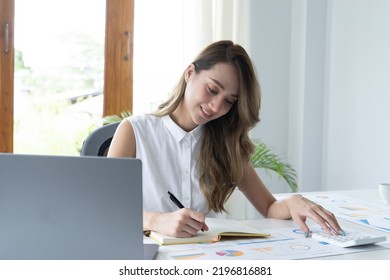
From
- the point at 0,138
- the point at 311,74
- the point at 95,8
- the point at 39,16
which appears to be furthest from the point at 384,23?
the point at 0,138

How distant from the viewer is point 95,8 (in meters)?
3.47

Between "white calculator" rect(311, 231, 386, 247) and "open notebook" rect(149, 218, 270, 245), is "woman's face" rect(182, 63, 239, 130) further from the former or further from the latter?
"white calculator" rect(311, 231, 386, 247)

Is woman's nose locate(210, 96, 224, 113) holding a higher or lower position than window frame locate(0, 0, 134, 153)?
lower

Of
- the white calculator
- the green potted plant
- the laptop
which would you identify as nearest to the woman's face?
the white calculator

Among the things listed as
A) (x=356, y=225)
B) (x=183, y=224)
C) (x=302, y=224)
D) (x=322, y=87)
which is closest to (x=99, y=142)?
(x=183, y=224)

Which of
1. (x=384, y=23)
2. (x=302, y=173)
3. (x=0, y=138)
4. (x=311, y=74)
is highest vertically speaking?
(x=384, y=23)

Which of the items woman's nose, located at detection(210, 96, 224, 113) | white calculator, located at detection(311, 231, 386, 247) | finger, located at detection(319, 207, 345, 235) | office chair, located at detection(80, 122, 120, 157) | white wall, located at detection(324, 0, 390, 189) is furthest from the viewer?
white wall, located at detection(324, 0, 390, 189)

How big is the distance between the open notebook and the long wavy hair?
311mm

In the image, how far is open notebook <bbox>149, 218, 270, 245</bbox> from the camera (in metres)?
1.32

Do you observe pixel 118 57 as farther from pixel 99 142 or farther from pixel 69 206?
pixel 69 206

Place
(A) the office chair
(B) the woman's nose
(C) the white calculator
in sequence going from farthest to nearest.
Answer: (A) the office chair < (B) the woman's nose < (C) the white calculator
